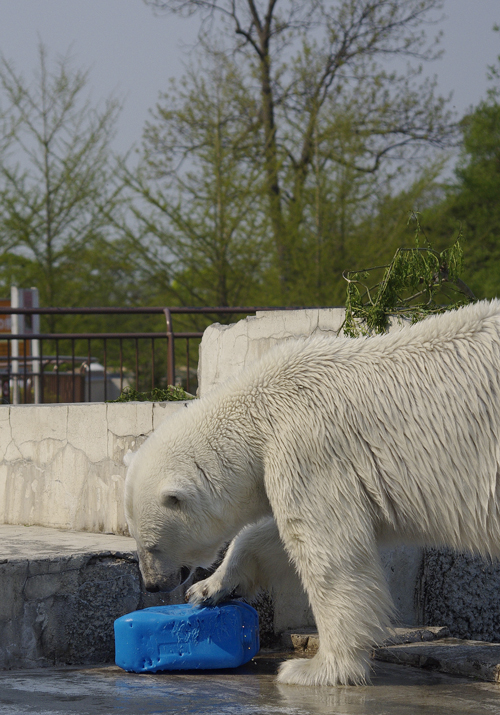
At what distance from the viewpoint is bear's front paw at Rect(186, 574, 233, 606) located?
374 cm

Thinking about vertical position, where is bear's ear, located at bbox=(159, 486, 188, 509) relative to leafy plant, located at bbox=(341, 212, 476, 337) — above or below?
below

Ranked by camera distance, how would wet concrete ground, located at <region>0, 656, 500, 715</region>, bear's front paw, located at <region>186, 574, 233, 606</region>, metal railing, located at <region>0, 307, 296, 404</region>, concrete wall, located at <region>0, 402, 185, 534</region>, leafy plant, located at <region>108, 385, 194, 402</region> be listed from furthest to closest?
metal railing, located at <region>0, 307, 296, 404</region> → leafy plant, located at <region>108, 385, 194, 402</region> → concrete wall, located at <region>0, 402, 185, 534</region> → bear's front paw, located at <region>186, 574, 233, 606</region> → wet concrete ground, located at <region>0, 656, 500, 715</region>

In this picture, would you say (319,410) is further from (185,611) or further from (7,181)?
(7,181)

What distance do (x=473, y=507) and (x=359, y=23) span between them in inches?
632

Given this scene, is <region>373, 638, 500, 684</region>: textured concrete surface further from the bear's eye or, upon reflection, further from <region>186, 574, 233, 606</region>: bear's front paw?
the bear's eye

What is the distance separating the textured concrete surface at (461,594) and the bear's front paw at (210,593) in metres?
1.27

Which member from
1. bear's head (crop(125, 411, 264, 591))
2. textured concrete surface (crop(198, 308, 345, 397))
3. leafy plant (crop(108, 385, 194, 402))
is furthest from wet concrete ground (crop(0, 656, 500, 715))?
leafy plant (crop(108, 385, 194, 402))

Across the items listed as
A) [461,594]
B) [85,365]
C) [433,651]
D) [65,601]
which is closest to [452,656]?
[433,651]

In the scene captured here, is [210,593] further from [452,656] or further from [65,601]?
[452,656]

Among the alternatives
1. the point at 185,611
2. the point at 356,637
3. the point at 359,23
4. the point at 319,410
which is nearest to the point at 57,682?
the point at 185,611

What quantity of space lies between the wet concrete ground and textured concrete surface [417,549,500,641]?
0.74 metres

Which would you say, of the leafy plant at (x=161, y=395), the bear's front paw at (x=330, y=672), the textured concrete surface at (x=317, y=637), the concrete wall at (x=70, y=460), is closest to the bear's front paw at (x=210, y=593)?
the bear's front paw at (x=330, y=672)

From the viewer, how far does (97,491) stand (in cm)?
511

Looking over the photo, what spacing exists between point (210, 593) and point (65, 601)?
Answer: 0.78 meters
